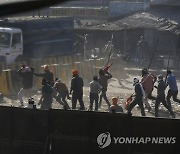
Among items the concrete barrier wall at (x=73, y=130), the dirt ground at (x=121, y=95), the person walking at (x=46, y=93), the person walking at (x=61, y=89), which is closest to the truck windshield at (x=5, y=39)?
the dirt ground at (x=121, y=95)

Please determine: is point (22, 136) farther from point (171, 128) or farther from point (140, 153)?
point (171, 128)

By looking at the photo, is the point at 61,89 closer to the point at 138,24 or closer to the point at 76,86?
the point at 76,86

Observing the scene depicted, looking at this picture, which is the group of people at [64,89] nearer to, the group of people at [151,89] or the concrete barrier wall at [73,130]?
the group of people at [151,89]

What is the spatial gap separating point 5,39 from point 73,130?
527 inches

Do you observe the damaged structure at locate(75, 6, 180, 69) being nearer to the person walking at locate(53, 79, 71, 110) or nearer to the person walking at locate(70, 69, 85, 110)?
the person walking at locate(53, 79, 71, 110)

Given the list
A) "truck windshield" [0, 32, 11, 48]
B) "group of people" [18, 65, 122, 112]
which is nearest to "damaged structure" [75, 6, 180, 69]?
"truck windshield" [0, 32, 11, 48]

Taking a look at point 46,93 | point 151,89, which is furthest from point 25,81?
point 151,89

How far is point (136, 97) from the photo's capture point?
1270 centimetres

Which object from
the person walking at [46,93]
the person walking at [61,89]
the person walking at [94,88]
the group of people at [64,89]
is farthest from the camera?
the person walking at [61,89]

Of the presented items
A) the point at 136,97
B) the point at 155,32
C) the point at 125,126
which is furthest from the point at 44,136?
the point at 155,32

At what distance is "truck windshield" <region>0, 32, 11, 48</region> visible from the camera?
20750 mm

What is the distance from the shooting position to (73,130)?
8305 millimetres

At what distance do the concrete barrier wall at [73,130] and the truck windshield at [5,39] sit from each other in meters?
12.4

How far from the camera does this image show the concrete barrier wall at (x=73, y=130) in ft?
26.1
